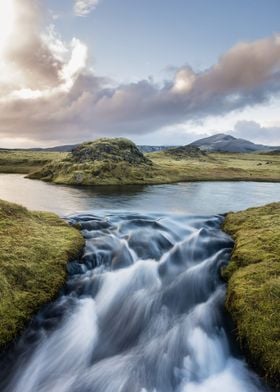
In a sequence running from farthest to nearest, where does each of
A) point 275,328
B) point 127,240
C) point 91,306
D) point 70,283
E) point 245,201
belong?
point 245,201, point 127,240, point 70,283, point 91,306, point 275,328

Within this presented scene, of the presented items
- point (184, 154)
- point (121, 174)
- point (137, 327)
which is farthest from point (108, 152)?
point (184, 154)

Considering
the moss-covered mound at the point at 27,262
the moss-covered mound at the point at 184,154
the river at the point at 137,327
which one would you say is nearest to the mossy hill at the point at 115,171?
the moss-covered mound at the point at 27,262

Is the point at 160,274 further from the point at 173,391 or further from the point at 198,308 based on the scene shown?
the point at 173,391

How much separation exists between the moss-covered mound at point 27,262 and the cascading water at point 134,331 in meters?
0.58

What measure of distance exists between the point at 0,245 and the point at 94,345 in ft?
22.4

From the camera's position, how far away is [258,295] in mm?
12672

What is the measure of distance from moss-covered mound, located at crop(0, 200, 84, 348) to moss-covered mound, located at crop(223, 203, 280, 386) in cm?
771

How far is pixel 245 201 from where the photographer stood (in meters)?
44.6

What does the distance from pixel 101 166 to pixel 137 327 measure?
60.0 meters

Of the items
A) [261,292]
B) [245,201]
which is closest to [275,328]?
[261,292]

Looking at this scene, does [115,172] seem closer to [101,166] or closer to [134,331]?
[101,166]

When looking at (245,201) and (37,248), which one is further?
(245,201)

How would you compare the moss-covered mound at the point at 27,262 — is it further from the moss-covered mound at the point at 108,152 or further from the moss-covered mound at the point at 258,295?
the moss-covered mound at the point at 108,152

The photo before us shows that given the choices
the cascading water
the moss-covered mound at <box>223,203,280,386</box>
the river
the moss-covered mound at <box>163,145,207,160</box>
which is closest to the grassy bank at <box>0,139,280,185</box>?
the river
